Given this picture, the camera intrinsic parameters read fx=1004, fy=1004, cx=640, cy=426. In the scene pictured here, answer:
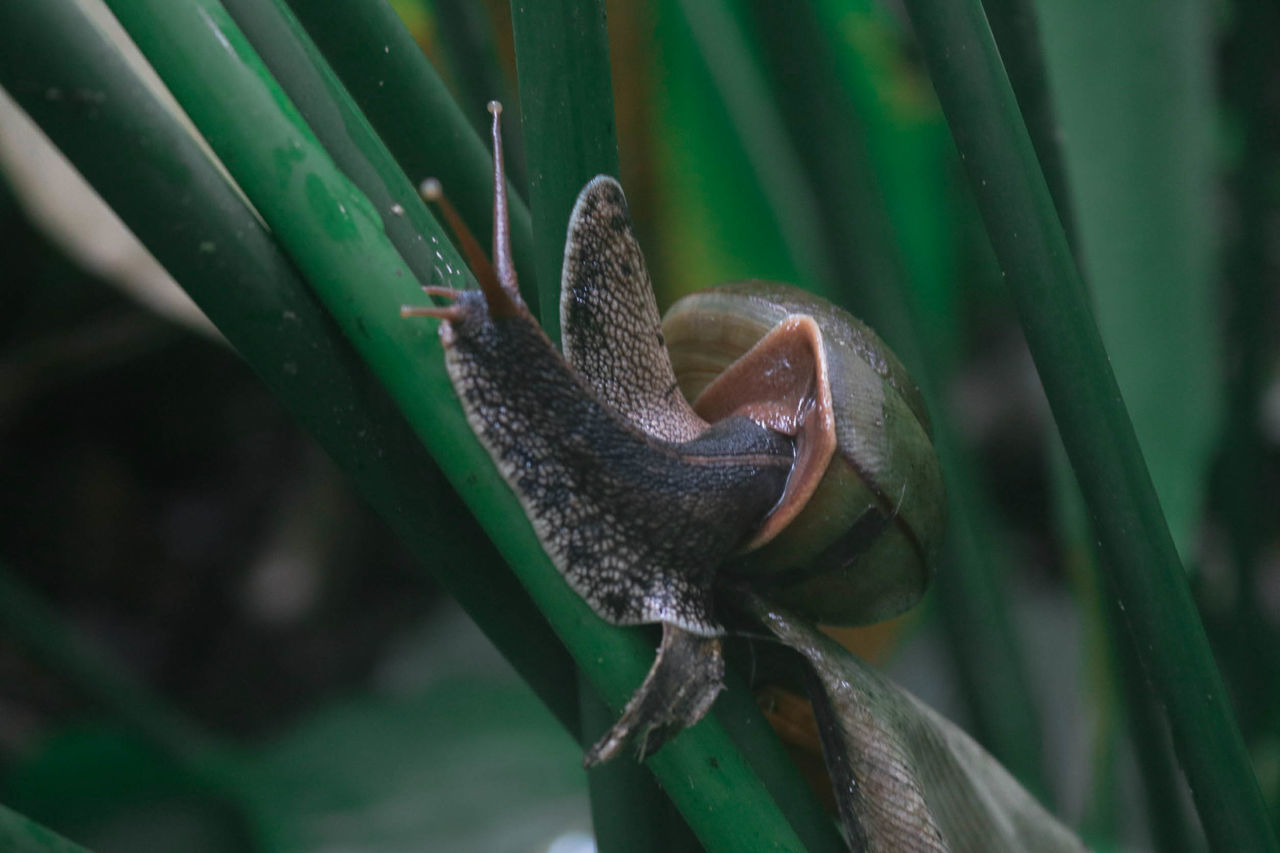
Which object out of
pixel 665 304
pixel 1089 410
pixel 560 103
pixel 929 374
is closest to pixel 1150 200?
pixel 929 374

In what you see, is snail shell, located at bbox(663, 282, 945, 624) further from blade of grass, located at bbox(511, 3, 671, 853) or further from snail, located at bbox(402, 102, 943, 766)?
blade of grass, located at bbox(511, 3, 671, 853)

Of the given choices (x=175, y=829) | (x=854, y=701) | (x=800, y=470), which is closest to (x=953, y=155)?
(x=800, y=470)

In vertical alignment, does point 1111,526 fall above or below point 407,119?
below

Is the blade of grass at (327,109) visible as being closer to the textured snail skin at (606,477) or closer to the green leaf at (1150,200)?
the textured snail skin at (606,477)

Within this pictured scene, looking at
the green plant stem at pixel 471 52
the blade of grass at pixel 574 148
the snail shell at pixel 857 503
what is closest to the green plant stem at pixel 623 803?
the blade of grass at pixel 574 148

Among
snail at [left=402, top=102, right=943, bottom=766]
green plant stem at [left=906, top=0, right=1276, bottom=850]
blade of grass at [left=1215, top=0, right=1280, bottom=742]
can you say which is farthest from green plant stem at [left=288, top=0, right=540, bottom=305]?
blade of grass at [left=1215, top=0, right=1280, bottom=742]

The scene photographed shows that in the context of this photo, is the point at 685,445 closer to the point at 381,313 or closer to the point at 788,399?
the point at 788,399

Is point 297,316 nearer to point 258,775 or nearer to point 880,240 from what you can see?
point 880,240
